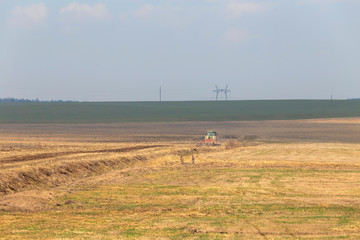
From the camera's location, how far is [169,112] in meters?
127

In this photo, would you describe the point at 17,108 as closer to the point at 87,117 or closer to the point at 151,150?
the point at 87,117

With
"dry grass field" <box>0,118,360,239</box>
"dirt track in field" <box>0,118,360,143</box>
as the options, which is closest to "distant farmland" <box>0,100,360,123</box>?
"dirt track in field" <box>0,118,360,143</box>

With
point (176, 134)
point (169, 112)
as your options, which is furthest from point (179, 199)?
point (169, 112)

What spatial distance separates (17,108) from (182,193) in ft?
346

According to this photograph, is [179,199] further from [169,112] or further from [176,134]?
[169,112]

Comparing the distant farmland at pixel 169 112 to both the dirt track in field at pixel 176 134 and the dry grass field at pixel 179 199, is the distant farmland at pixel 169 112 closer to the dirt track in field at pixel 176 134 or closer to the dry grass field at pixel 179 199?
the dirt track in field at pixel 176 134

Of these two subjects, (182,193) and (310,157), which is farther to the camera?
(310,157)

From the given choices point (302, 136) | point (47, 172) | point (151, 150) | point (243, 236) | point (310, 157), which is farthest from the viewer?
point (302, 136)

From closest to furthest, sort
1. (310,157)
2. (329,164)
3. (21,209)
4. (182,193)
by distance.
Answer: (21,209) < (182,193) < (329,164) < (310,157)

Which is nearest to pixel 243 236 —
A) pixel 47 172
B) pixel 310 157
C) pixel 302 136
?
pixel 47 172

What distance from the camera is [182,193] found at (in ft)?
71.1

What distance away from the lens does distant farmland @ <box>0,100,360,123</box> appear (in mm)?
107875

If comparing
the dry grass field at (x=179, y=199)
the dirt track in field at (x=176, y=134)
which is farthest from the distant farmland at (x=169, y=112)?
the dry grass field at (x=179, y=199)

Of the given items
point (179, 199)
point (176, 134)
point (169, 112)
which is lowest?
point (176, 134)
